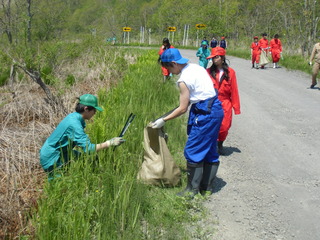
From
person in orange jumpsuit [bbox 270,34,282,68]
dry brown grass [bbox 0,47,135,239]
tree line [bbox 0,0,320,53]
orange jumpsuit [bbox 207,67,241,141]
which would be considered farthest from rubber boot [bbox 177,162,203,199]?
person in orange jumpsuit [bbox 270,34,282,68]

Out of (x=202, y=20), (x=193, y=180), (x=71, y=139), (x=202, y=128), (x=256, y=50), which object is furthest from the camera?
(x=202, y=20)

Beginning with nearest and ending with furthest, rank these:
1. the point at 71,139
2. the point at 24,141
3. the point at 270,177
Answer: the point at 71,139 → the point at 270,177 → the point at 24,141

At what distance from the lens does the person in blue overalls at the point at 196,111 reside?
3602 millimetres

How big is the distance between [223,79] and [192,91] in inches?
55.0

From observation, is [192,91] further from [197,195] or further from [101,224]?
[101,224]

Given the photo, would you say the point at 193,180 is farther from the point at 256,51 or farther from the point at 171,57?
the point at 256,51

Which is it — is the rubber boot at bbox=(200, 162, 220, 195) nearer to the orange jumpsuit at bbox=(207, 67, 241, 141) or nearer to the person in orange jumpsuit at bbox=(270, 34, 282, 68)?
the orange jumpsuit at bbox=(207, 67, 241, 141)

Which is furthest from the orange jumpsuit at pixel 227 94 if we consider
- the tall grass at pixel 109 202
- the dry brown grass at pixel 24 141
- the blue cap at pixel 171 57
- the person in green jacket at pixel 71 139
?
the dry brown grass at pixel 24 141

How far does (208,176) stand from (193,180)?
251 millimetres

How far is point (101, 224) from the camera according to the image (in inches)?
112

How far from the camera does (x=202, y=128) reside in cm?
369

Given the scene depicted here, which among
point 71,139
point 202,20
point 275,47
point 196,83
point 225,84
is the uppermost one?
point 202,20

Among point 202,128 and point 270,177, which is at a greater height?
point 202,128

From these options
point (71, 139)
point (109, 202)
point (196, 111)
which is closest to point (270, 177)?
point (196, 111)
